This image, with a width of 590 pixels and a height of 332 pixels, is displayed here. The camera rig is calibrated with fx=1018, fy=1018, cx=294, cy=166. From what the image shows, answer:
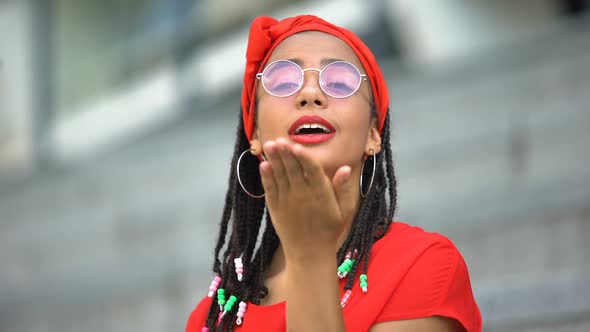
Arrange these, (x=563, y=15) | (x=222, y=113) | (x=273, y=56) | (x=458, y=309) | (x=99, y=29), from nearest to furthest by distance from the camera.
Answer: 1. (x=458, y=309)
2. (x=273, y=56)
3. (x=563, y=15)
4. (x=222, y=113)
5. (x=99, y=29)

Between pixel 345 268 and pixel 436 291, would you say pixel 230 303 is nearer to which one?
pixel 345 268

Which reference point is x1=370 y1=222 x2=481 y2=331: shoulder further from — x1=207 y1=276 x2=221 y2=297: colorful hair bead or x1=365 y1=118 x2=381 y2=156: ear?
x1=207 y1=276 x2=221 y2=297: colorful hair bead

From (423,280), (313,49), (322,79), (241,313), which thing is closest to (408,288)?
(423,280)

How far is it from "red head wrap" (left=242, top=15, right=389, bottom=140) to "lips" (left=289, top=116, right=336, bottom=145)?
0.26m

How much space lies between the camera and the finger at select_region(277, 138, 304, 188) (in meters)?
2.10

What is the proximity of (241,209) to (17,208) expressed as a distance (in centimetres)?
720

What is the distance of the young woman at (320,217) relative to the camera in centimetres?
226

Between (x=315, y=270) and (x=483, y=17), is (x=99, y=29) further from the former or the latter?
(x=315, y=270)

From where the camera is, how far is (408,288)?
250 cm

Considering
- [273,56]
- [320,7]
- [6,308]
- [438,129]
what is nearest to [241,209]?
[273,56]

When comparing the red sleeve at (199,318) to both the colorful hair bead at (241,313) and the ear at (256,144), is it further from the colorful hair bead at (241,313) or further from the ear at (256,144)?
the ear at (256,144)

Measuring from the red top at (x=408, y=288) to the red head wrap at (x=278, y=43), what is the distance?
415mm

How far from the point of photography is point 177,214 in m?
7.74

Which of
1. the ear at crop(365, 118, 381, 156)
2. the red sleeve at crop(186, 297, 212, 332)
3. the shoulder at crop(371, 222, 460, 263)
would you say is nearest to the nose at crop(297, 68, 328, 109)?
the ear at crop(365, 118, 381, 156)
